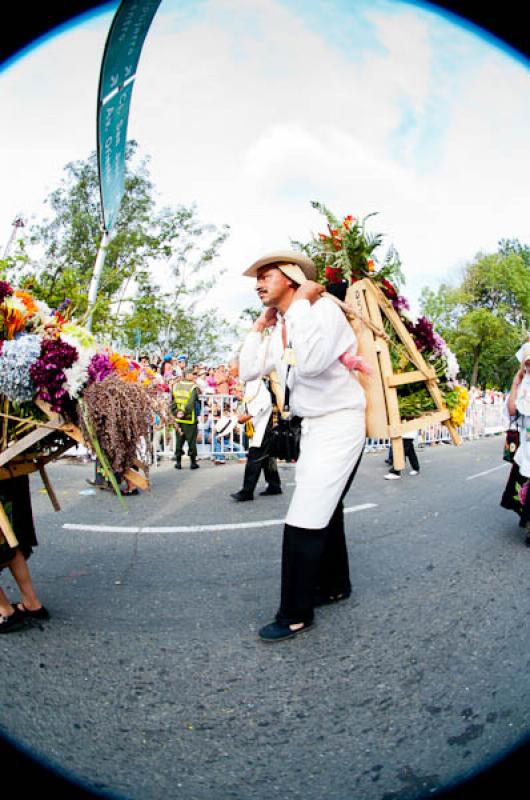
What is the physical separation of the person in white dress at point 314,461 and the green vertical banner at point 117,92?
516 millimetres

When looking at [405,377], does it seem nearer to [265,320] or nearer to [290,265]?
[290,265]

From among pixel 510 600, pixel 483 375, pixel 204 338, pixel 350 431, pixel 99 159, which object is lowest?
pixel 510 600

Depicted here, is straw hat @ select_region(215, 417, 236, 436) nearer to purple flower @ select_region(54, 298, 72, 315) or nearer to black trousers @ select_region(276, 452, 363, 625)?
black trousers @ select_region(276, 452, 363, 625)

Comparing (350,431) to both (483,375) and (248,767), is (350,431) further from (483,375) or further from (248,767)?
(248,767)

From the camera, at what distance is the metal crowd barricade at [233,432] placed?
111 cm

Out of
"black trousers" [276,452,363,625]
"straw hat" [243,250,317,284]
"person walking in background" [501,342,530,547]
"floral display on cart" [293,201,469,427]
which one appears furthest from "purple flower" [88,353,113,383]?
"person walking in background" [501,342,530,547]

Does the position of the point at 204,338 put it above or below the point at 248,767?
above

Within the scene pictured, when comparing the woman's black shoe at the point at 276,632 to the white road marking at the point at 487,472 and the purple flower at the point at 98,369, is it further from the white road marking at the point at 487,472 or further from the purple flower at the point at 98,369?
the purple flower at the point at 98,369

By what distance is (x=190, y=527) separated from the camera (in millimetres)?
1526

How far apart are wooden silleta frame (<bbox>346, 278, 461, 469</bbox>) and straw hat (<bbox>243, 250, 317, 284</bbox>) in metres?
0.14

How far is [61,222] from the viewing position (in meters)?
1.07

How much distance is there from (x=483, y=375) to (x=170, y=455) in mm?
836

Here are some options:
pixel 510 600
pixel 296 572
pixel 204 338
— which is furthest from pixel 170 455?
pixel 510 600

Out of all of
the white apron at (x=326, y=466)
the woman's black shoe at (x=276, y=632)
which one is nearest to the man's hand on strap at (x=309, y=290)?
the white apron at (x=326, y=466)
